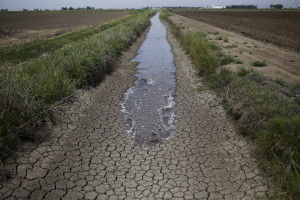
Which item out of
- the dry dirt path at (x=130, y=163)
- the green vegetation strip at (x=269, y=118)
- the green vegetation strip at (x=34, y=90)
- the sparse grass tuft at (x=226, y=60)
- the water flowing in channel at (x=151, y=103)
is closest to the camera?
the green vegetation strip at (x=269, y=118)

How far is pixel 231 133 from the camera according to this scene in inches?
226

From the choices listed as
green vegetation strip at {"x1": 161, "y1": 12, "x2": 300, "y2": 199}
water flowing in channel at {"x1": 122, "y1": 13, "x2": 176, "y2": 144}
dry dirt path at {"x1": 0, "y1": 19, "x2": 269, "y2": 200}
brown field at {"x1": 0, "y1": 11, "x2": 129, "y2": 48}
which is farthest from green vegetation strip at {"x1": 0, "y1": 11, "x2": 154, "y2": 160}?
brown field at {"x1": 0, "y1": 11, "x2": 129, "y2": 48}

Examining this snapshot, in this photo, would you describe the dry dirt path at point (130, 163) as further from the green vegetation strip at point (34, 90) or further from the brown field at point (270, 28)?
the brown field at point (270, 28)

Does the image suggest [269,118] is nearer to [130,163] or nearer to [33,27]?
[130,163]

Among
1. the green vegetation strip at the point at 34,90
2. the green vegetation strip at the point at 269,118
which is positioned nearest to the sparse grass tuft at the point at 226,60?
the green vegetation strip at the point at 269,118

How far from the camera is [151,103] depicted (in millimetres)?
8000

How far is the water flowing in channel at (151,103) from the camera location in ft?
20.0

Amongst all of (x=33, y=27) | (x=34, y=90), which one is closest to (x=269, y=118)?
(x=34, y=90)

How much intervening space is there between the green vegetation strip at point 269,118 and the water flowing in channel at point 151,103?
5.30 feet

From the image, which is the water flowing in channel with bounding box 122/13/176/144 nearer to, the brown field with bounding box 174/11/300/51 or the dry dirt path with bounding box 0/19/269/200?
the dry dirt path with bounding box 0/19/269/200

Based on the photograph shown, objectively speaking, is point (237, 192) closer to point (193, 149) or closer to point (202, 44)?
point (193, 149)

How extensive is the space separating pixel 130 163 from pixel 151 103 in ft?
11.2

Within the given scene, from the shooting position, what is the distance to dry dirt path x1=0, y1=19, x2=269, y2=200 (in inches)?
156

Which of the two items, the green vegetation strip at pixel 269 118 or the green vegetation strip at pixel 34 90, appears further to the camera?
the green vegetation strip at pixel 34 90
